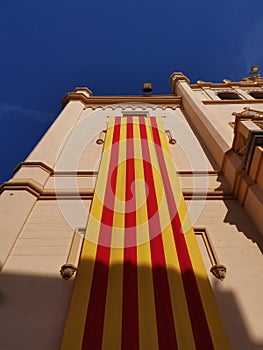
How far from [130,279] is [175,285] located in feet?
2.65

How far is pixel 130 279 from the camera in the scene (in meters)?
4.71

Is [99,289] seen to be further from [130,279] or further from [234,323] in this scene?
[234,323]

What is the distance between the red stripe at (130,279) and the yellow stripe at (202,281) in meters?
1.13

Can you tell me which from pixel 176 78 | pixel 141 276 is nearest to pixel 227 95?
pixel 176 78

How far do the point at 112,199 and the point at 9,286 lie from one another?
312cm

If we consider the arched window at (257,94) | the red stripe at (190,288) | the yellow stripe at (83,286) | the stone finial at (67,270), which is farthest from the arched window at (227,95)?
the stone finial at (67,270)

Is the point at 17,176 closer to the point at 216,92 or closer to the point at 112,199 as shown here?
the point at 112,199

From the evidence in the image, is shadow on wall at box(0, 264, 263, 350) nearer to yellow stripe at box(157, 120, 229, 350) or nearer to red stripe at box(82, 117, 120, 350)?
red stripe at box(82, 117, 120, 350)

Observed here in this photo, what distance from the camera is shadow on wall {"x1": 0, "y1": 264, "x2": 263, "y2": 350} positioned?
411 cm

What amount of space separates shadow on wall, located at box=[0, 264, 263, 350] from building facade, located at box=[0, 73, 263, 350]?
2 cm

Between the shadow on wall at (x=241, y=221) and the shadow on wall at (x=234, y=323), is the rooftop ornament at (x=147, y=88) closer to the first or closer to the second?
the shadow on wall at (x=241, y=221)

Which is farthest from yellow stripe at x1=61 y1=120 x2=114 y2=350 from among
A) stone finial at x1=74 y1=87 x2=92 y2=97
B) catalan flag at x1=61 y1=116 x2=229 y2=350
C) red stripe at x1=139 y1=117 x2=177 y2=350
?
stone finial at x1=74 y1=87 x2=92 y2=97

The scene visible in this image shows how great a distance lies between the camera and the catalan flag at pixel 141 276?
3750 millimetres

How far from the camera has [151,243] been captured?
557cm
